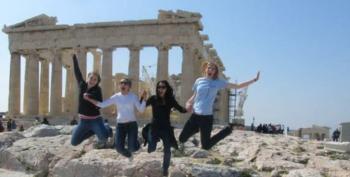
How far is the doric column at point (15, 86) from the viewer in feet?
160

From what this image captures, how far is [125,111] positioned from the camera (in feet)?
36.5

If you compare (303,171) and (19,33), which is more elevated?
(19,33)

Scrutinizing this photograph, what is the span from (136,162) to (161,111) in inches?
71.2

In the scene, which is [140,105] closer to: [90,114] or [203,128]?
[90,114]

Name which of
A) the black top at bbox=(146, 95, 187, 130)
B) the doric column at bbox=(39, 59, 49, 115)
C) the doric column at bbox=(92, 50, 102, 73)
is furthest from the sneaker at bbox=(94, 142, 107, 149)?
the doric column at bbox=(92, 50, 102, 73)

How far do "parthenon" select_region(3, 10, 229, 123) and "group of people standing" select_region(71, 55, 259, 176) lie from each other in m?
31.6

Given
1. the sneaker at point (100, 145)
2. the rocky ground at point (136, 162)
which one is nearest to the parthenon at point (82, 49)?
the rocky ground at point (136, 162)

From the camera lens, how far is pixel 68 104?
169 ft

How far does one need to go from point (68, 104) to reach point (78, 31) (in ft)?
25.9

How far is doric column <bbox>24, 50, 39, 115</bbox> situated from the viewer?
48.2 m

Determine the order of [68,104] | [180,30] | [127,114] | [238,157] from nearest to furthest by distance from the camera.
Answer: [127,114] < [238,157] < [180,30] < [68,104]

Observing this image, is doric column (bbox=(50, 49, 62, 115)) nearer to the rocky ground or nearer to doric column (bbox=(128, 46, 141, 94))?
doric column (bbox=(128, 46, 141, 94))

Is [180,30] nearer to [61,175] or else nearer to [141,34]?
[141,34]

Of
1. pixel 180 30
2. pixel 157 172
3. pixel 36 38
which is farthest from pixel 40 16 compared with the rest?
pixel 157 172
